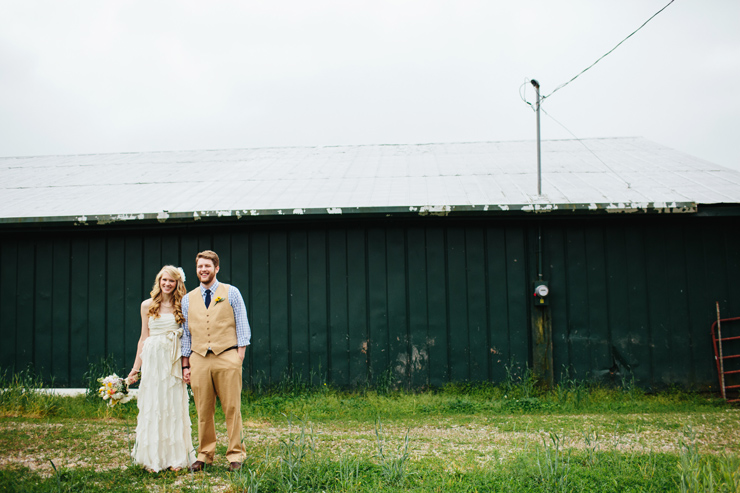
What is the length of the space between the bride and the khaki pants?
0.68 feet

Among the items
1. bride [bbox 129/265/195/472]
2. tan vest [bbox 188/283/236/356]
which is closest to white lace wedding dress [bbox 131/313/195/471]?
bride [bbox 129/265/195/472]

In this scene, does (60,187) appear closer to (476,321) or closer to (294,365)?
(294,365)

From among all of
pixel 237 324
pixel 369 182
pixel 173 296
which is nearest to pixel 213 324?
pixel 237 324

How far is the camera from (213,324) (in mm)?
3982

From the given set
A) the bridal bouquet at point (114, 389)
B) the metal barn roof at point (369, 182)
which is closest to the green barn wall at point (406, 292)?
the metal barn roof at point (369, 182)

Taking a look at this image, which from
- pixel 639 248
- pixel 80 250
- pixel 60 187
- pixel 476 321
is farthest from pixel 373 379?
pixel 60 187

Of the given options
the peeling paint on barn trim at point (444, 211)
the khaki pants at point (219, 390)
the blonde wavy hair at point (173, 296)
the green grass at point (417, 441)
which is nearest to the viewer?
the green grass at point (417, 441)

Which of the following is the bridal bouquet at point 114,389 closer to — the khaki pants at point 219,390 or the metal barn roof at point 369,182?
the khaki pants at point 219,390

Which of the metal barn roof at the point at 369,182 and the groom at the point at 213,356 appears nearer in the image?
the groom at the point at 213,356

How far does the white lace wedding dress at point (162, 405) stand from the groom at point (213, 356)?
A: 0.43ft

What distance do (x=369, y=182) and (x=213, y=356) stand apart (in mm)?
4708

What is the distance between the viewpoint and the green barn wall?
7.02 m

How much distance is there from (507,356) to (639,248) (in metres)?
2.53

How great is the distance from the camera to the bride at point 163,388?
400 cm
